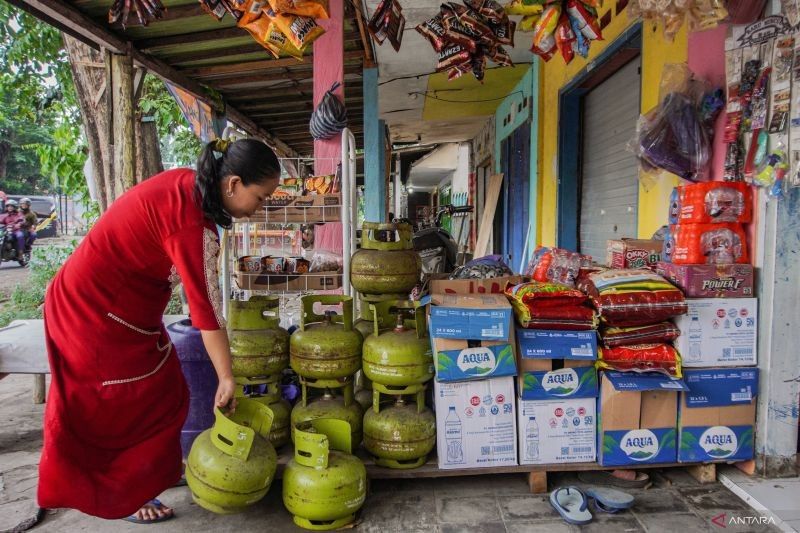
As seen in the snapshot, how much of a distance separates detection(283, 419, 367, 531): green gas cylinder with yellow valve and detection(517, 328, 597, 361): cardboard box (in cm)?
106

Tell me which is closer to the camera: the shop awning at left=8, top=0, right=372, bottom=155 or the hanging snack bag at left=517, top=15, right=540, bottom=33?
the hanging snack bag at left=517, top=15, right=540, bottom=33

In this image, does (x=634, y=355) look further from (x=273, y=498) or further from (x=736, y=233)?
(x=273, y=498)

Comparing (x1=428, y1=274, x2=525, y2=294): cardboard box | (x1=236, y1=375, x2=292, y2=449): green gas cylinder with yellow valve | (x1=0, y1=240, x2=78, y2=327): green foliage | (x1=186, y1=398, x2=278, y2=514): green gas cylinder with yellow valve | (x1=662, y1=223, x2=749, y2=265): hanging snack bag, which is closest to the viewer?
(x1=186, y1=398, x2=278, y2=514): green gas cylinder with yellow valve

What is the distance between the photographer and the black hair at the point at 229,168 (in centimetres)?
181

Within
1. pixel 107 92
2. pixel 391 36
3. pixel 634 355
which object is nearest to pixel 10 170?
pixel 107 92

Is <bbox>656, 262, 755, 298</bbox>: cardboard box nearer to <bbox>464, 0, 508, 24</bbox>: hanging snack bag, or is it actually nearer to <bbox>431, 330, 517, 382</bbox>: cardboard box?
<bbox>431, 330, 517, 382</bbox>: cardboard box

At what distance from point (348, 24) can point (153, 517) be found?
5.12m

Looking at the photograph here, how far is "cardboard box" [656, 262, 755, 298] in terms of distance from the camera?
262 centimetres

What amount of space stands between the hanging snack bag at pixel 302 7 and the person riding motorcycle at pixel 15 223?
47.0 ft

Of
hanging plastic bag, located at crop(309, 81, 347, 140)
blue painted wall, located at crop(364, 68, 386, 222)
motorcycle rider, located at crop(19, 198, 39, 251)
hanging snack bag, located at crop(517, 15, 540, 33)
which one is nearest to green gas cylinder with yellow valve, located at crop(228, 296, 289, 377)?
hanging snack bag, located at crop(517, 15, 540, 33)

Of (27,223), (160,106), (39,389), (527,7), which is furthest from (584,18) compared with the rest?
(27,223)

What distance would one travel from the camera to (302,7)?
9.59ft

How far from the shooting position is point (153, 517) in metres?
2.39

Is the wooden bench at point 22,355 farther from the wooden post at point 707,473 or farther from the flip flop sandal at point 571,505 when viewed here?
the wooden post at point 707,473
